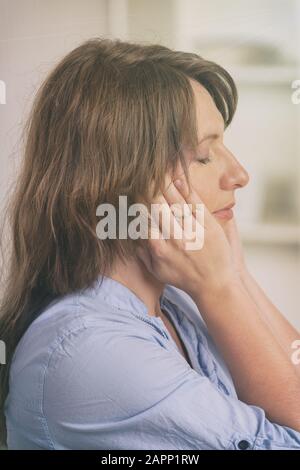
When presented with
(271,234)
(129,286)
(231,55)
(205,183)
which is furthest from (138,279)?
(231,55)

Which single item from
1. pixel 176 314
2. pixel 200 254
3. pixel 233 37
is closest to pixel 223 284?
pixel 200 254

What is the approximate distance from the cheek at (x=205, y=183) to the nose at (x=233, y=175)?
36 millimetres

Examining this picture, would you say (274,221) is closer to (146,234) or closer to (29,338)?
(146,234)

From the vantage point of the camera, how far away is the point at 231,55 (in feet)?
3.65

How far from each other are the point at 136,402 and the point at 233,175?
479 millimetres

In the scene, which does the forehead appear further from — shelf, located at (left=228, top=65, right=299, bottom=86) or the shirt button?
the shirt button

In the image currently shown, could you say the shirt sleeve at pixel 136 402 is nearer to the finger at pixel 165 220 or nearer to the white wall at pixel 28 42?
the finger at pixel 165 220

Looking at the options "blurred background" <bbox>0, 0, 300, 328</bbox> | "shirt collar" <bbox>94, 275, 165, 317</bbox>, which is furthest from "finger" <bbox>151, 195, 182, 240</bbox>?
"blurred background" <bbox>0, 0, 300, 328</bbox>

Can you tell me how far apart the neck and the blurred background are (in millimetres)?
235

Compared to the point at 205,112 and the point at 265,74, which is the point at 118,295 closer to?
the point at 205,112

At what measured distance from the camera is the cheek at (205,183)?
100 centimetres

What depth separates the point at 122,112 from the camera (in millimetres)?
926

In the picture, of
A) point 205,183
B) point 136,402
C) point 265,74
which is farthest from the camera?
point 265,74
